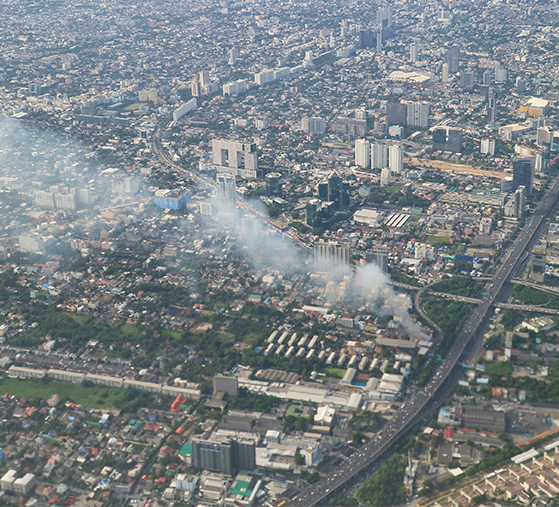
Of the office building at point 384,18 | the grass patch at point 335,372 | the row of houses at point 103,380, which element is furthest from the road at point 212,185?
the office building at point 384,18

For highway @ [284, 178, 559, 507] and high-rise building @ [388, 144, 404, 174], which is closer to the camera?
highway @ [284, 178, 559, 507]

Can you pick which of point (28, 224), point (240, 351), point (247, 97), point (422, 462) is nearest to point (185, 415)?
point (240, 351)

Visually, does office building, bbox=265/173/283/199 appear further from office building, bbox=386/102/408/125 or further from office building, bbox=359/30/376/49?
office building, bbox=359/30/376/49

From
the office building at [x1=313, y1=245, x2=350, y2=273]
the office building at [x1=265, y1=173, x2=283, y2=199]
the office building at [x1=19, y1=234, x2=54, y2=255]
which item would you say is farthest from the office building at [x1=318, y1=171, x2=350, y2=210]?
the office building at [x1=19, y1=234, x2=54, y2=255]

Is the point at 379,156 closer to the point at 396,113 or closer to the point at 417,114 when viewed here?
the point at 396,113

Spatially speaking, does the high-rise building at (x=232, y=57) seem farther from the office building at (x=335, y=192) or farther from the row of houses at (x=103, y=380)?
the row of houses at (x=103, y=380)

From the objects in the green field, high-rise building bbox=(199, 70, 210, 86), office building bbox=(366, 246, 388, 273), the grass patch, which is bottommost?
the green field
